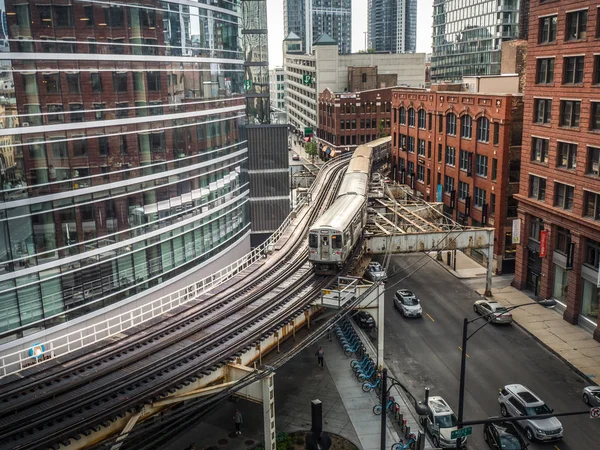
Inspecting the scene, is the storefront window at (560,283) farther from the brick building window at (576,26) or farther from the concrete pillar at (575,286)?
the brick building window at (576,26)

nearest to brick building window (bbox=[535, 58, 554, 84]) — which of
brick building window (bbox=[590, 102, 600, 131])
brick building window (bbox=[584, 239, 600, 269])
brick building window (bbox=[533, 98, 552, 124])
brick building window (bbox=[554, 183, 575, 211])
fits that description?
brick building window (bbox=[533, 98, 552, 124])

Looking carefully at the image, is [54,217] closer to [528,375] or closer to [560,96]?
[528,375]

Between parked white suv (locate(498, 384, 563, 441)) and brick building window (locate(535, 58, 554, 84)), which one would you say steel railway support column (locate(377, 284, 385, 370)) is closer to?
parked white suv (locate(498, 384, 563, 441))

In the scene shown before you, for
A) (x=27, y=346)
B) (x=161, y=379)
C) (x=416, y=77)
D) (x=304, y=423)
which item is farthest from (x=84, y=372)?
(x=416, y=77)

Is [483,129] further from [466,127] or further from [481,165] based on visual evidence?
[466,127]

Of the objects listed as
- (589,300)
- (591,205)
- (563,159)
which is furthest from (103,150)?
(589,300)

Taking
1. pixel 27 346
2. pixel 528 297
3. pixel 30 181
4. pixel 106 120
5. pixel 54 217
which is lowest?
pixel 528 297

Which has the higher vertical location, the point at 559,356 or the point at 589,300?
the point at 589,300
